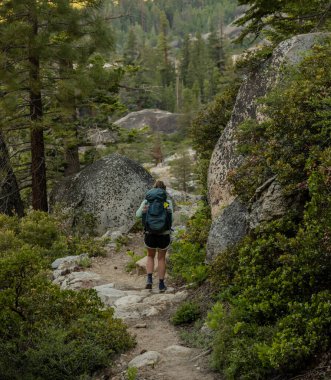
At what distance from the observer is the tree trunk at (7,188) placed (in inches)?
556

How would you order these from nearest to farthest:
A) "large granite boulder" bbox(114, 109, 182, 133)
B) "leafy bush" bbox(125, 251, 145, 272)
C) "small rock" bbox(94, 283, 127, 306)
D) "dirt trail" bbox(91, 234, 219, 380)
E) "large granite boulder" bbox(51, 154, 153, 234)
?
"dirt trail" bbox(91, 234, 219, 380) < "small rock" bbox(94, 283, 127, 306) < "leafy bush" bbox(125, 251, 145, 272) < "large granite boulder" bbox(51, 154, 153, 234) < "large granite boulder" bbox(114, 109, 182, 133)

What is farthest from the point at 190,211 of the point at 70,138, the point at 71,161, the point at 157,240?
the point at 157,240

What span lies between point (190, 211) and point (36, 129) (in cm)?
529

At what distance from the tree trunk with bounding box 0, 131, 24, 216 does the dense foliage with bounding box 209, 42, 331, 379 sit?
890cm

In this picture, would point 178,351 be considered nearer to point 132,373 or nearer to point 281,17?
point 132,373

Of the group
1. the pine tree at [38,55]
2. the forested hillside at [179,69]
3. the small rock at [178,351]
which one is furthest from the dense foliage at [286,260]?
the forested hillside at [179,69]

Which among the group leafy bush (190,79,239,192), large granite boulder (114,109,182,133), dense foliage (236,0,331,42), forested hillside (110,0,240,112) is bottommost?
large granite boulder (114,109,182,133)

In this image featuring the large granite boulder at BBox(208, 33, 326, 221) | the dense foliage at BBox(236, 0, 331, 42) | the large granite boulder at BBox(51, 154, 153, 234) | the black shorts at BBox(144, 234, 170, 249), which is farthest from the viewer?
the large granite boulder at BBox(51, 154, 153, 234)

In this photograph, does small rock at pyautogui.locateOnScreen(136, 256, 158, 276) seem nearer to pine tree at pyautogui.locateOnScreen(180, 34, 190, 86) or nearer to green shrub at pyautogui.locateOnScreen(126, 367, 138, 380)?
green shrub at pyautogui.locateOnScreen(126, 367, 138, 380)

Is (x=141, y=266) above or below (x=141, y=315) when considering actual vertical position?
below

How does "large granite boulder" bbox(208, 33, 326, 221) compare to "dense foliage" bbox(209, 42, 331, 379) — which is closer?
"dense foliage" bbox(209, 42, 331, 379)

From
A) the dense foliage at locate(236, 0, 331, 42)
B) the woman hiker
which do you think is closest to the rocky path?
the woman hiker

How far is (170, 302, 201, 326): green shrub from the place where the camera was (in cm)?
693

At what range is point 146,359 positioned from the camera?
18.7ft
